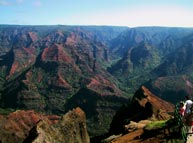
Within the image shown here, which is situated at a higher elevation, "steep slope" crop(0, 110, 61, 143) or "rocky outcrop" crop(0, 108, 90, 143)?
"rocky outcrop" crop(0, 108, 90, 143)

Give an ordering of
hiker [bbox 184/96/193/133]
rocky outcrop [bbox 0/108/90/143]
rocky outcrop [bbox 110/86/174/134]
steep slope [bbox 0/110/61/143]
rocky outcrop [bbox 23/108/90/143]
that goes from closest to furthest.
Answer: hiker [bbox 184/96/193/133] < rocky outcrop [bbox 23/108/90/143] < rocky outcrop [bbox 0/108/90/143] < rocky outcrop [bbox 110/86/174/134] < steep slope [bbox 0/110/61/143]

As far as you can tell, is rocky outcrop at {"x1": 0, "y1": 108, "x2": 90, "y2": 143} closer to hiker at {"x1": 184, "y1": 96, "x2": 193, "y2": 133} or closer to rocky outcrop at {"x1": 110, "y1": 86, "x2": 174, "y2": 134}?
rocky outcrop at {"x1": 110, "y1": 86, "x2": 174, "y2": 134}

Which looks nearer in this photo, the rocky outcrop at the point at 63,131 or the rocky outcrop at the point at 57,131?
the rocky outcrop at the point at 63,131

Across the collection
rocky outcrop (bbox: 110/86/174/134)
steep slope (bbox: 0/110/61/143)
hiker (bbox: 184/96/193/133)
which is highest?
hiker (bbox: 184/96/193/133)

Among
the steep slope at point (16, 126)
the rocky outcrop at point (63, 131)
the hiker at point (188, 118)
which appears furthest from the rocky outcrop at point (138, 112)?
the hiker at point (188, 118)

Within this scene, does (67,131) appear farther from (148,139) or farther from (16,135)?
(16,135)

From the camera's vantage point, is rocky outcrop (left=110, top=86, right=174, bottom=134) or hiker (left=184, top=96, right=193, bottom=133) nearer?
hiker (left=184, top=96, right=193, bottom=133)

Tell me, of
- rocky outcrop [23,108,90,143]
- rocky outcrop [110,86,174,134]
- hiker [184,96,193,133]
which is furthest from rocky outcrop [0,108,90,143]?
hiker [184,96,193,133]

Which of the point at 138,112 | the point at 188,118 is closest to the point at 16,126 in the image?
the point at 138,112

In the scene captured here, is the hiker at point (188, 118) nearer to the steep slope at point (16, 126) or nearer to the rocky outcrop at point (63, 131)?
the rocky outcrop at point (63, 131)

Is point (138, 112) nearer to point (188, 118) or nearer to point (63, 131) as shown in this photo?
point (63, 131)

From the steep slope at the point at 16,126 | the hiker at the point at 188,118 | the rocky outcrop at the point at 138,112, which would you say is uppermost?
the hiker at the point at 188,118
